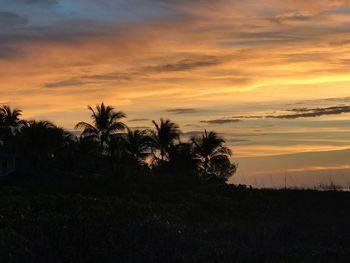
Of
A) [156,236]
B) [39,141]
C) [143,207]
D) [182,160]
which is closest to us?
[156,236]

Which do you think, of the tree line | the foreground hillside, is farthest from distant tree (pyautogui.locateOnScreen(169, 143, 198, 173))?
the foreground hillside

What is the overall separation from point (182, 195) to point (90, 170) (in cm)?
1409

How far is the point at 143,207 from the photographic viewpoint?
24.5 m

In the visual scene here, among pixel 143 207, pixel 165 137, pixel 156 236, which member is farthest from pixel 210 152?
pixel 156 236

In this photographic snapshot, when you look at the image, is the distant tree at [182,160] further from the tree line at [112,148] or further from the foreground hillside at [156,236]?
the foreground hillside at [156,236]

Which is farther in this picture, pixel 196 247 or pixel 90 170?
pixel 90 170

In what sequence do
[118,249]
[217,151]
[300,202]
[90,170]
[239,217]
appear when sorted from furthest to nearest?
[217,151]
[90,170]
[300,202]
[239,217]
[118,249]

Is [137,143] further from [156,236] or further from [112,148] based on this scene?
[156,236]

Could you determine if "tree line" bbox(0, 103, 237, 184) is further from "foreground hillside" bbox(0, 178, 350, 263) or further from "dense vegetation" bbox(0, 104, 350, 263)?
"foreground hillside" bbox(0, 178, 350, 263)

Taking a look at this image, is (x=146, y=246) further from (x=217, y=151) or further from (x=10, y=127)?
(x=10, y=127)

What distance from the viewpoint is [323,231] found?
1834 cm

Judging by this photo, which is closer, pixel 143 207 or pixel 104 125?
pixel 143 207

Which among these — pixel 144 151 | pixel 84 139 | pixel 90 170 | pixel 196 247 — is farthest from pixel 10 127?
pixel 196 247

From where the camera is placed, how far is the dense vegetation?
31.1ft
